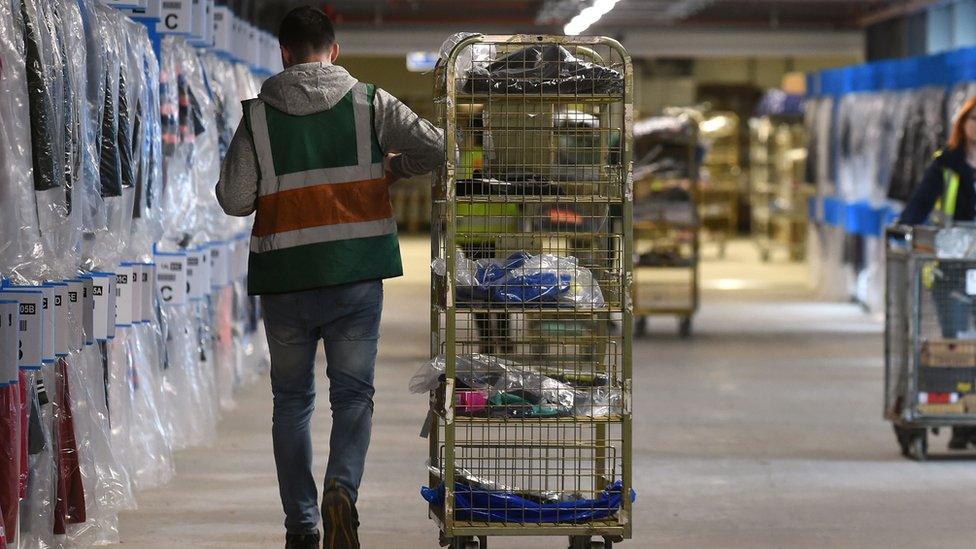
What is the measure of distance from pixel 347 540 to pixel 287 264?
76 centimetres

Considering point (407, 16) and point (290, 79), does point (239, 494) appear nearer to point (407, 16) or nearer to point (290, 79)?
point (290, 79)

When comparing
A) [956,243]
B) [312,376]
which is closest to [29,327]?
[312,376]

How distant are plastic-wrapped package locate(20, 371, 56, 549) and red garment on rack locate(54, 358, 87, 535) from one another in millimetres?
68

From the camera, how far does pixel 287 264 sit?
176 inches

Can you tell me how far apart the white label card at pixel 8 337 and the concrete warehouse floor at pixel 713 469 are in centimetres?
108

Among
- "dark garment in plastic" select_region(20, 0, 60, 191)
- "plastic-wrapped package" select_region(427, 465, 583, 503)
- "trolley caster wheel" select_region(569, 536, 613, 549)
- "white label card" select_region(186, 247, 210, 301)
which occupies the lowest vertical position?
"trolley caster wheel" select_region(569, 536, 613, 549)

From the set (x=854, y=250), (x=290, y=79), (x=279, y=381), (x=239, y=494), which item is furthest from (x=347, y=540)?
(x=854, y=250)

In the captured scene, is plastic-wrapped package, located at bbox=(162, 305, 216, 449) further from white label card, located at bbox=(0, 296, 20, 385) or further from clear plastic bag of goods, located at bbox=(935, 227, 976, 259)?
clear plastic bag of goods, located at bbox=(935, 227, 976, 259)

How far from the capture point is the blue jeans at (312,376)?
4492mm

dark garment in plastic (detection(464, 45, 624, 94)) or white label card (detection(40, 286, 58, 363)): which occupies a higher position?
dark garment in plastic (detection(464, 45, 624, 94))

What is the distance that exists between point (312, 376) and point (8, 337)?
0.83 metres

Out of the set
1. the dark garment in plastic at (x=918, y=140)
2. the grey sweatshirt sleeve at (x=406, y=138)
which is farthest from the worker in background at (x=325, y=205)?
the dark garment in plastic at (x=918, y=140)

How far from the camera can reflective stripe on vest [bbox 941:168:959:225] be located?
7301 millimetres

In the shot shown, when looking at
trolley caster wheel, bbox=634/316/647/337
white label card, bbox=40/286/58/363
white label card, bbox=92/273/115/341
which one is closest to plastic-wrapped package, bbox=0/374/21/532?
white label card, bbox=40/286/58/363
